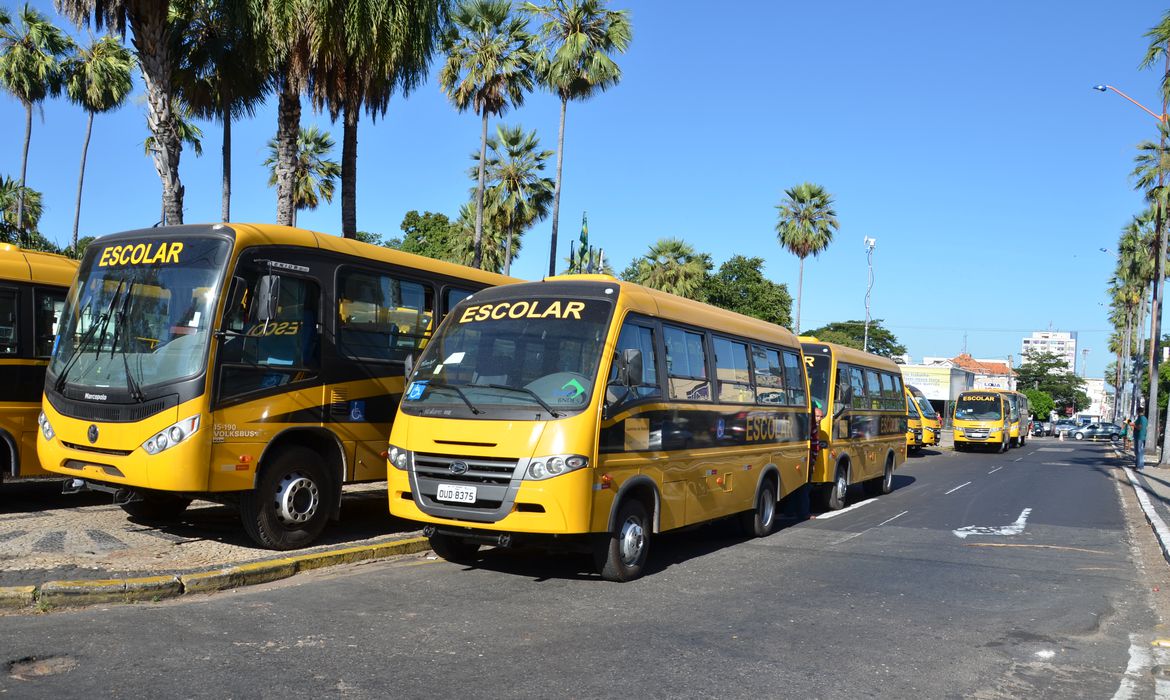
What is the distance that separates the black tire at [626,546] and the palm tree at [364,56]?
428 inches

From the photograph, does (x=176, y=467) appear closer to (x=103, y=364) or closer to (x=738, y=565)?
(x=103, y=364)

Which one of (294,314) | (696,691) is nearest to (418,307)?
(294,314)

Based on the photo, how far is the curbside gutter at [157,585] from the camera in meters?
6.58

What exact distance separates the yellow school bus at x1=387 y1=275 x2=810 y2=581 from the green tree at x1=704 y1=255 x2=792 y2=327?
204 ft

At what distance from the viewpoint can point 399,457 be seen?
27.3 feet

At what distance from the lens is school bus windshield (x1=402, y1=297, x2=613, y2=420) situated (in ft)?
25.8

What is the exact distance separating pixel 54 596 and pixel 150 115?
10.5m

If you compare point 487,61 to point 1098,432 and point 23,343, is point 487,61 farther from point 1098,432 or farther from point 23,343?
point 1098,432

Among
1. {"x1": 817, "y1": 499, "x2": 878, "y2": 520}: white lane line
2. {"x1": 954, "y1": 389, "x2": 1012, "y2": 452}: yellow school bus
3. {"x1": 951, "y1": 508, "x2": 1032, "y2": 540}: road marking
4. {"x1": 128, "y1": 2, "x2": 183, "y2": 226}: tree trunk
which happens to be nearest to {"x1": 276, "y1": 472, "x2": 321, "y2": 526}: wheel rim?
{"x1": 128, "y1": 2, "x2": 183, "y2": 226}: tree trunk

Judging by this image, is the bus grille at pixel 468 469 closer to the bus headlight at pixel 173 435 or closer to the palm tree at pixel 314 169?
the bus headlight at pixel 173 435

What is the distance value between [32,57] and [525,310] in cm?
3365

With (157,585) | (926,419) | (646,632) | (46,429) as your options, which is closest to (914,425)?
(926,419)

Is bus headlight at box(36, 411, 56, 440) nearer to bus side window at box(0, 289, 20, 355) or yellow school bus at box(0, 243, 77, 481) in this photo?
yellow school bus at box(0, 243, 77, 481)

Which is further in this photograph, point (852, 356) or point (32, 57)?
point (32, 57)
